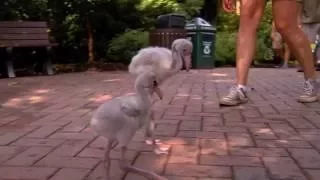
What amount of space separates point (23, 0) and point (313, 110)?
7.65 m

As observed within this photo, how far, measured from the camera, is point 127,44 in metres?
11.0

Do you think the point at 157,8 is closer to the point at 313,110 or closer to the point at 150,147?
the point at 313,110

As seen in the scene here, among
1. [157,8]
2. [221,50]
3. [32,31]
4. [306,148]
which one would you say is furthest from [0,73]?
[306,148]

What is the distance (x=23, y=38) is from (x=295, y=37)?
5.67 meters

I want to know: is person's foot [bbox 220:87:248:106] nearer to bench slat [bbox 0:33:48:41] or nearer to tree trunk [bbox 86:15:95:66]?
bench slat [bbox 0:33:48:41]

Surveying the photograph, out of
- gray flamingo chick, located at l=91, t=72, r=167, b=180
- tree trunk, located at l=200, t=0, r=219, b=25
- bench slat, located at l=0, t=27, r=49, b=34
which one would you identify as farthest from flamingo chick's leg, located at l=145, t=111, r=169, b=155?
tree trunk, located at l=200, t=0, r=219, b=25

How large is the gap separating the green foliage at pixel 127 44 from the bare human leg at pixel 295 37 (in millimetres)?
6107

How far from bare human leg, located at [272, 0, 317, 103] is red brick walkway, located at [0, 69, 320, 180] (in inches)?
9.6

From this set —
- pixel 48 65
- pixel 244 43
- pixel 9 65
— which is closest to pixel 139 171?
pixel 244 43

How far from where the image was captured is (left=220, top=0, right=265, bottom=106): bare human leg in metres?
4.77

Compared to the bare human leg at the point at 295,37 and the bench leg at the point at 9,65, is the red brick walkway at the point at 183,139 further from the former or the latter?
the bench leg at the point at 9,65

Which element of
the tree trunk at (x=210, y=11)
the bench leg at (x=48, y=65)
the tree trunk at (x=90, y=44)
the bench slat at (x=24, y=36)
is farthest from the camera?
the tree trunk at (x=210, y=11)

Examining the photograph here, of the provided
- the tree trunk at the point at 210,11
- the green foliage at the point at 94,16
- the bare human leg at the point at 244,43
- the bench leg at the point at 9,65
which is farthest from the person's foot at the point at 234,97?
the tree trunk at the point at 210,11

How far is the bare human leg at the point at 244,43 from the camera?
4.77 meters
